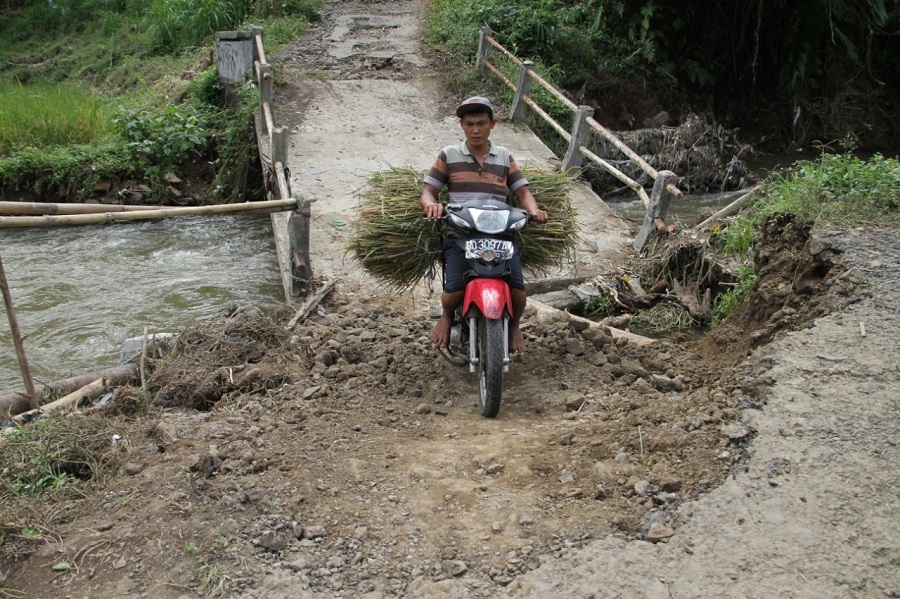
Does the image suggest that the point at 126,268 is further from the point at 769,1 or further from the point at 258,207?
the point at 769,1

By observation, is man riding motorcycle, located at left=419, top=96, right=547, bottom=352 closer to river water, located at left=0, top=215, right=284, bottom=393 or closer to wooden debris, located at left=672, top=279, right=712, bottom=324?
wooden debris, located at left=672, top=279, right=712, bottom=324

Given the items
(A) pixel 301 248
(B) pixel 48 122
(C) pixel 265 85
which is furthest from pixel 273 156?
(B) pixel 48 122

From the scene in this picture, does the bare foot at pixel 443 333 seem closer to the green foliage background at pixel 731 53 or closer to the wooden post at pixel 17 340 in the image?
the wooden post at pixel 17 340

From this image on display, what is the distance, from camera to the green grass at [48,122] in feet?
35.7

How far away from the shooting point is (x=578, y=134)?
9.01 meters

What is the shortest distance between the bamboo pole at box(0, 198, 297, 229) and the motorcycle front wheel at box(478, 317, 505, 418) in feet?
6.30

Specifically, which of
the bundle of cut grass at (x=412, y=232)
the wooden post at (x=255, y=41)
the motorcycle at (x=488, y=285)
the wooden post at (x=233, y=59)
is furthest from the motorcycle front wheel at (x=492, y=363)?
the wooden post at (x=233, y=59)

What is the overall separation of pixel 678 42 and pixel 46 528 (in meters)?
12.0

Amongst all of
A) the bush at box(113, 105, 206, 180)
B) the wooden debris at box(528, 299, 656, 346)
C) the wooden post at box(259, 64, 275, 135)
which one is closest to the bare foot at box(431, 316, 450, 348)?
the wooden debris at box(528, 299, 656, 346)

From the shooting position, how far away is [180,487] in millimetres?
3391

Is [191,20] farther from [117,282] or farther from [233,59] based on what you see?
[117,282]

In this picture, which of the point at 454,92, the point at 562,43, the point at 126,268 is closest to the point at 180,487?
the point at 126,268

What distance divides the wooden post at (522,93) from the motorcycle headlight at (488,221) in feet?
22.0

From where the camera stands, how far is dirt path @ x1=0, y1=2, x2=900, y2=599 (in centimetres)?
292
